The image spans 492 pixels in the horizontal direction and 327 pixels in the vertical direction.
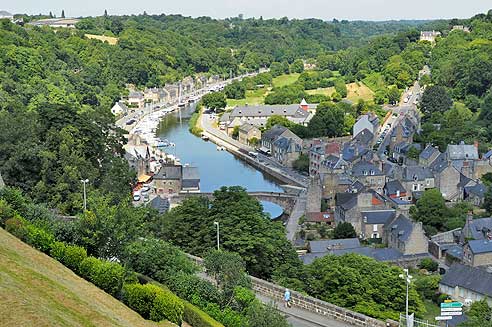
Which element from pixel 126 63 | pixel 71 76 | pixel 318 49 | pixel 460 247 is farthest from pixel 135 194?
pixel 318 49

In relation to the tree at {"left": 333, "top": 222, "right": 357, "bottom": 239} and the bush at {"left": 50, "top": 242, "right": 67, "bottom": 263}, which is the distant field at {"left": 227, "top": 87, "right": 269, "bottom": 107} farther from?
the bush at {"left": 50, "top": 242, "right": 67, "bottom": 263}

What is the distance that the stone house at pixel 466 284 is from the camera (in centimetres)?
2469

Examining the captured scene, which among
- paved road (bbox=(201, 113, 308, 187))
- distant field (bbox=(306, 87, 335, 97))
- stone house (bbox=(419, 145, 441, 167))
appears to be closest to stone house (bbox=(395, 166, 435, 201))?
stone house (bbox=(419, 145, 441, 167))

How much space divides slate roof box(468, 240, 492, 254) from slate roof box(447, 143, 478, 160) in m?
15.2

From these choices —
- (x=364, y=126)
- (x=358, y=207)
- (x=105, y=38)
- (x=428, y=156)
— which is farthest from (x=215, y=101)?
(x=358, y=207)

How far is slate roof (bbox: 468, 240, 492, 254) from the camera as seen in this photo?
2823cm

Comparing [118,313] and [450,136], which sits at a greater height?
[118,313]

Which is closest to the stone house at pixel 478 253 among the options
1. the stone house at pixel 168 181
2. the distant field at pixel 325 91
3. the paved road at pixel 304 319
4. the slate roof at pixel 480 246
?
the slate roof at pixel 480 246

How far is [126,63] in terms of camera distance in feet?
296

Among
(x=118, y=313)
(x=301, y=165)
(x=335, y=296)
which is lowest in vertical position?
(x=301, y=165)

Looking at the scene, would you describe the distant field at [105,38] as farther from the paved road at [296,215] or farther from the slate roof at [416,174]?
the slate roof at [416,174]

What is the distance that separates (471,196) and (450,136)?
40.9 feet

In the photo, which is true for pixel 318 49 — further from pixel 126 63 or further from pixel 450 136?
pixel 450 136

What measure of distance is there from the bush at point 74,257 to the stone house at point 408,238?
18453mm
